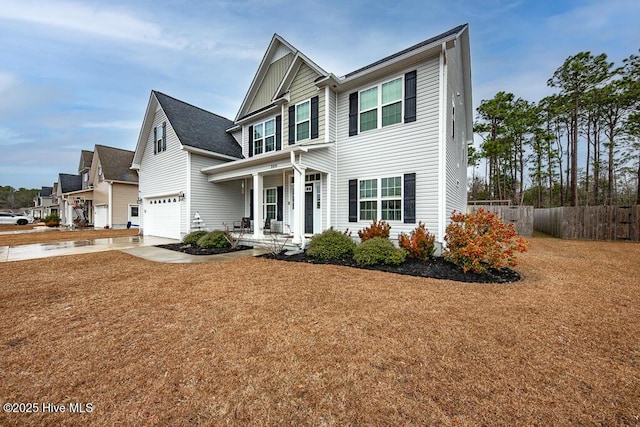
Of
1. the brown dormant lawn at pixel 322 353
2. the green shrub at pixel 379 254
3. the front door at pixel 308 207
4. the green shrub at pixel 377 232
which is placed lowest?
the brown dormant lawn at pixel 322 353

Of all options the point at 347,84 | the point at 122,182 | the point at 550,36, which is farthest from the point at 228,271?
the point at 122,182

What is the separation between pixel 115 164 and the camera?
2312 centimetres

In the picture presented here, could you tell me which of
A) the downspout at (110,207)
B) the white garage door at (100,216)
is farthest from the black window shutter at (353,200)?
the white garage door at (100,216)

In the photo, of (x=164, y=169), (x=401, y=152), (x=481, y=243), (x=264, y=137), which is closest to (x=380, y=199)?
(x=401, y=152)

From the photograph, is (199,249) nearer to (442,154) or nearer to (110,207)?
(442,154)

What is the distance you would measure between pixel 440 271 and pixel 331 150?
6068 mm

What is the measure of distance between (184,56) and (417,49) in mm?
13563

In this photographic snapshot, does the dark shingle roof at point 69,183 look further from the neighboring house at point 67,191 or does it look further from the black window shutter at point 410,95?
the black window shutter at point 410,95

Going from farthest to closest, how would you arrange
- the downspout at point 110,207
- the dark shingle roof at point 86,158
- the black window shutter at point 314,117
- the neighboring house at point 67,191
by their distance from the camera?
the dark shingle roof at point 86,158 → the neighboring house at point 67,191 → the downspout at point 110,207 → the black window shutter at point 314,117

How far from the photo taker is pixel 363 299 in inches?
173

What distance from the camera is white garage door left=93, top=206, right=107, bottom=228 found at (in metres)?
22.7

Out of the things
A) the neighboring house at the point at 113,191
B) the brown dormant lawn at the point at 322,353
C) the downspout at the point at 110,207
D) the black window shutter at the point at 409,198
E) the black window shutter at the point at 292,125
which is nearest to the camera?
the brown dormant lawn at the point at 322,353

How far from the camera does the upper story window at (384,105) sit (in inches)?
333

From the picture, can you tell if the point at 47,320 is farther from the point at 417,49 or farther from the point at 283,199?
the point at 417,49
